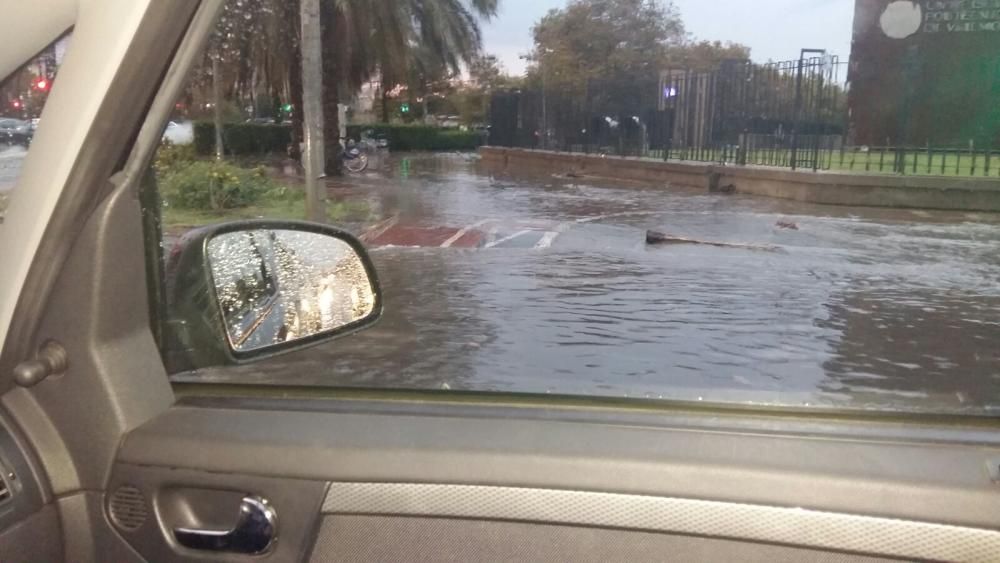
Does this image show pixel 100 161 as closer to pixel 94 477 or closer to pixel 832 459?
pixel 94 477

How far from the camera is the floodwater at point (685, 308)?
12.4 feet

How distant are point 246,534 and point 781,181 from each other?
1115cm

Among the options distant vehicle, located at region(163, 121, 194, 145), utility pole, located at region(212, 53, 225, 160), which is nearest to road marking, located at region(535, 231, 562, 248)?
utility pole, located at region(212, 53, 225, 160)

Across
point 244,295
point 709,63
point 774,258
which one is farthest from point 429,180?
point 244,295

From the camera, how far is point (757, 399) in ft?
8.32

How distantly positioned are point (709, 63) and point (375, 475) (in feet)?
26.5

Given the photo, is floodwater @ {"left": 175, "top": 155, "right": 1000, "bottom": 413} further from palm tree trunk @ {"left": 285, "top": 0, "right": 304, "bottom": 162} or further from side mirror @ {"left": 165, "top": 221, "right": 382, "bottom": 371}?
Result: palm tree trunk @ {"left": 285, "top": 0, "right": 304, "bottom": 162}

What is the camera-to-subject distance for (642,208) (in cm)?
1246

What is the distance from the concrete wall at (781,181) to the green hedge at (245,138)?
5920mm

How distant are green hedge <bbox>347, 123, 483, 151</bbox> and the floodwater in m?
0.80

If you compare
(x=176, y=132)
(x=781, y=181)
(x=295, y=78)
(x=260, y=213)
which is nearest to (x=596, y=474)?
(x=176, y=132)

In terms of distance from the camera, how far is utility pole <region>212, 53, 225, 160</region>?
342 cm

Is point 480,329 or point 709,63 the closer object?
point 480,329

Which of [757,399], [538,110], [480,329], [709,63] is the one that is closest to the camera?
[757,399]
